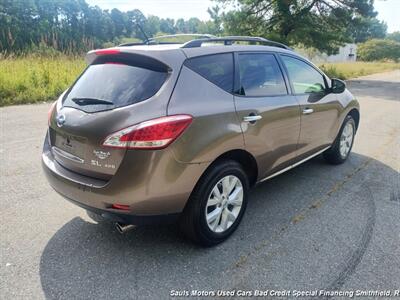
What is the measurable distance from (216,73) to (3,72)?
8.77m

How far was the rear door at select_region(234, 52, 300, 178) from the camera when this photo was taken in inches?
123

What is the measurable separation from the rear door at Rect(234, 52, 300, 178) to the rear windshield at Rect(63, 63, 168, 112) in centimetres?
80

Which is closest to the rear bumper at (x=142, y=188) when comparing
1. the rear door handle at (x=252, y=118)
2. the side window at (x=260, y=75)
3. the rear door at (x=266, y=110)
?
the rear door handle at (x=252, y=118)

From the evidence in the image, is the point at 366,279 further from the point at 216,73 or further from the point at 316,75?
the point at 316,75

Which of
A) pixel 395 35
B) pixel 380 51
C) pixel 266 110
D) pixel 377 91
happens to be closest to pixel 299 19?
pixel 377 91

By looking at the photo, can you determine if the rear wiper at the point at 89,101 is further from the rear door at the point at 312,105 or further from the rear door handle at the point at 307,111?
the rear door handle at the point at 307,111

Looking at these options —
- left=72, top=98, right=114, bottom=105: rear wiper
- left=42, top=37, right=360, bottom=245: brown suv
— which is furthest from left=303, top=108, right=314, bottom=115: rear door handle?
left=72, top=98, right=114, bottom=105: rear wiper

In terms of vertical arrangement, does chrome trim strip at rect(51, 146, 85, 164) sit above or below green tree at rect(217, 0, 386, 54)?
below

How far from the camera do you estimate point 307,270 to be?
2.69 m

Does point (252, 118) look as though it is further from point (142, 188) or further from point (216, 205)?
point (142, 188)

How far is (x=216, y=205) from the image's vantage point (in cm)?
296

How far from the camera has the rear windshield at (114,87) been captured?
8.56 ft

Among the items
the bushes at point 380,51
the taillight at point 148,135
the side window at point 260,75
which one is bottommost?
the taillight at point 148,135

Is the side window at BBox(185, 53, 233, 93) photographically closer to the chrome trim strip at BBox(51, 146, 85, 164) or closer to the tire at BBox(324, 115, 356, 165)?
the chrome trim strip at BBox(51, 146, 85, 164)
